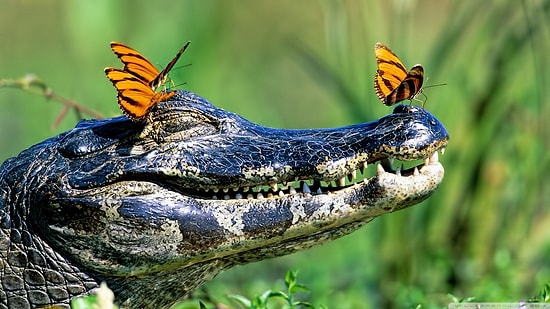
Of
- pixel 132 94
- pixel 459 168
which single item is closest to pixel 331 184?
pixel 132 94

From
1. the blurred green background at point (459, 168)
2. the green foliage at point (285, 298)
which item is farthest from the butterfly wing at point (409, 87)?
the blurred green background at point (459, 168)

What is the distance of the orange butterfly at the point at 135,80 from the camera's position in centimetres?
365

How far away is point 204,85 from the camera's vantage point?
7840mm

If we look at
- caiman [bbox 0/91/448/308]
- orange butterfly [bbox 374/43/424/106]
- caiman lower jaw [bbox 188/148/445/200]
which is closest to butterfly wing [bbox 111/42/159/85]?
caiman [bbox 0/91/448/308]

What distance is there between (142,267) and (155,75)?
71cm

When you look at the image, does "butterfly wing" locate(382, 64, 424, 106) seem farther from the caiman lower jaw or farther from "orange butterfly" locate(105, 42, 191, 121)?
"orange butterfly" locate(105, 42, 191, 121)

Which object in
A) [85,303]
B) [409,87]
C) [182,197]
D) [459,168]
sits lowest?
[85,303]

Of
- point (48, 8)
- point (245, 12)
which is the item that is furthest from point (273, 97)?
point (48, 8)

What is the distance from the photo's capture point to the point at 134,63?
3.69 m

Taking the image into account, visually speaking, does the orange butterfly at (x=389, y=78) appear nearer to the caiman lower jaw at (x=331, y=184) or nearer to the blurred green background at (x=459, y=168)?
the caiman lower jaw at (x=331, y=184)

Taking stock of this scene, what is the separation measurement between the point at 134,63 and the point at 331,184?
0.84 m

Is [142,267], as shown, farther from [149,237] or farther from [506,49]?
[506,49]

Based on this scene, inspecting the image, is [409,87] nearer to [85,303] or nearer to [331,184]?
[331,184]

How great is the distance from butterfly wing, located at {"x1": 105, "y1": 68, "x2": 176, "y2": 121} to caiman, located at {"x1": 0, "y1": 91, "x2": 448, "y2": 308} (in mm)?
81
